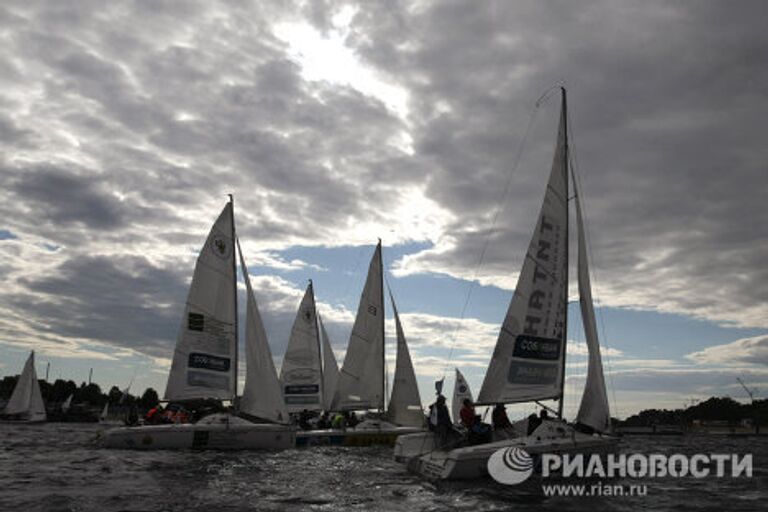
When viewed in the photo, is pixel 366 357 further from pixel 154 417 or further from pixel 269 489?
pixel 269 489

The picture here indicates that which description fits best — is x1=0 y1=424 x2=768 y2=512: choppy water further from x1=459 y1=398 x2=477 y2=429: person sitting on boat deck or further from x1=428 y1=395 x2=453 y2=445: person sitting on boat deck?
x1=459 y1=398 x2=477 y2=429: person sitting on boat deck

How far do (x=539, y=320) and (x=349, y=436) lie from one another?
15.5 metres

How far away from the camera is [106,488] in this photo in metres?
16.2

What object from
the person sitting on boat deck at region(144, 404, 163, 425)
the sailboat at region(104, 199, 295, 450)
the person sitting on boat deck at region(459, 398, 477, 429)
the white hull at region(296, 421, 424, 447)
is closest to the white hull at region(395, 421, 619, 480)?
the person sitting on boat deck at region(459, 398, 477, 429)

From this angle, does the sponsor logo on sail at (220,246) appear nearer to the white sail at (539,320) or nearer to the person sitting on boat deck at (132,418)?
the person sitting on boat deck at (132,418)

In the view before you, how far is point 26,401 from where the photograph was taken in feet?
243

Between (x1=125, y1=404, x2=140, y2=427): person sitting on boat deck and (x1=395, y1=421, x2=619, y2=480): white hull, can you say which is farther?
(x1=125, y1=404, x2=140, y2=427): person sitting on boat deck

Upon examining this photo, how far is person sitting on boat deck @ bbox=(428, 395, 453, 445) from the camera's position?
20250 mm

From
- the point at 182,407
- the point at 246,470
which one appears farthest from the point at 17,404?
the point at 246,470

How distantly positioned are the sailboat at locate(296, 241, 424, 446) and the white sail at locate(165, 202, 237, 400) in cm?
572

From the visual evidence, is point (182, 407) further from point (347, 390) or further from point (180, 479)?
point (180, 479)

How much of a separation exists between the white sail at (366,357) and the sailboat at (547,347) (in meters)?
16.5

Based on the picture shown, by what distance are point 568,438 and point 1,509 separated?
1437 cm

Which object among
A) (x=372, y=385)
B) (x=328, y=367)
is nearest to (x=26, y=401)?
(x=328, y=367)
